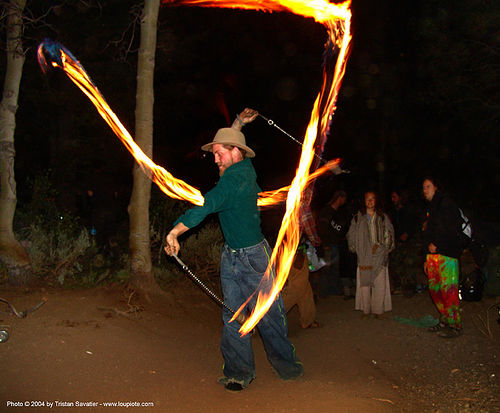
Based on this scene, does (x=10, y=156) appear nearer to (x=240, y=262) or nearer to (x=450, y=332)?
(x=240, y=262)

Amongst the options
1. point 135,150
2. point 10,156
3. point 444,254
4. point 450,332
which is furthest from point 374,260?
point 10,156

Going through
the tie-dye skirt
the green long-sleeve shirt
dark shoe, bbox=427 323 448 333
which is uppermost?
the green long-sleeve shirt

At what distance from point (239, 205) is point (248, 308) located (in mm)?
1081

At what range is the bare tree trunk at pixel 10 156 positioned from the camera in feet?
23.4

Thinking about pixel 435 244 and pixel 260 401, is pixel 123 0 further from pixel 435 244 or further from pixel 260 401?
pixel 260 401

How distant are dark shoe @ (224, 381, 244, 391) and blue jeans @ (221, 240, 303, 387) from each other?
0.03 metres

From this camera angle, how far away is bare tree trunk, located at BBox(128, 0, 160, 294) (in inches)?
296

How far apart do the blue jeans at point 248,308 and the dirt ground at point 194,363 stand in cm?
20

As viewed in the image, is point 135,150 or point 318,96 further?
point 318,96

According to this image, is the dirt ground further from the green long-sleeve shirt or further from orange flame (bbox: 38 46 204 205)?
orange flame (bbox: 38 46 204 205)

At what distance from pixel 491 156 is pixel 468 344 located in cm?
1321

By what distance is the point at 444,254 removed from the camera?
7176 mm

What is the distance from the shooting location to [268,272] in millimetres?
5152

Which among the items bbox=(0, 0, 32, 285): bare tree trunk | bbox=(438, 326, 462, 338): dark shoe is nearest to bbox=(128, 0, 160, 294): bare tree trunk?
bbox=(0, 0, 32, 285): bare tree trunk
